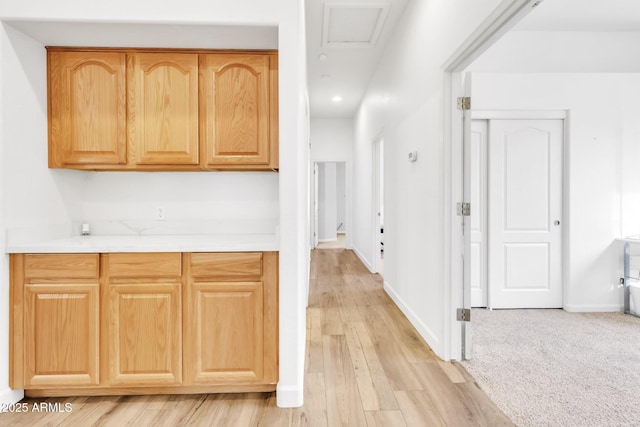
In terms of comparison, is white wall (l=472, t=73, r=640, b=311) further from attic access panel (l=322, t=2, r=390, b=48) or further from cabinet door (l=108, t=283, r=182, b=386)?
cabinet door (l=108, t=283, r=182, b=386)

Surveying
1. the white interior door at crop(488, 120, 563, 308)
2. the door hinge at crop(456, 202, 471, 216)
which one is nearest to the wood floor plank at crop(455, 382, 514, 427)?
the door hinge at crop(456, 202, 471, 216)

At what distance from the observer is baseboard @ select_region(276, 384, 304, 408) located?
6.03 ft

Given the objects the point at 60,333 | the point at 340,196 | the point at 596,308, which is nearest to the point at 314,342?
the point at 60,333

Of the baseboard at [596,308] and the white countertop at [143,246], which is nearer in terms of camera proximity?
the white countertop at [143,246]

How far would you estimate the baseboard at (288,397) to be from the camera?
1837 mm

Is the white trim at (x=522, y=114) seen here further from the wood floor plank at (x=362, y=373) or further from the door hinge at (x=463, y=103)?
the wood floor plank at (x=362, y=373)

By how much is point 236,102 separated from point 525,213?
3.03 metres

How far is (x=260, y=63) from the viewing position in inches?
81.4

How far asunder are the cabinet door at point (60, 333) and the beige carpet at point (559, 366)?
2280 mm

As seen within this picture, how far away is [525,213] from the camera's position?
11.3 ft

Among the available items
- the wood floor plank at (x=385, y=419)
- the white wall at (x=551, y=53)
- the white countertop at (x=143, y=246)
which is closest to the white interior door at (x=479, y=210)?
the white wall at (x=551, y=53)

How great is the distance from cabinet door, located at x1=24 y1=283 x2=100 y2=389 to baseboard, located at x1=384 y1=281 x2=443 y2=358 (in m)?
2.17

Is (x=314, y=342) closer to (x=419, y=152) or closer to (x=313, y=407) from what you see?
(x=313, y=407)

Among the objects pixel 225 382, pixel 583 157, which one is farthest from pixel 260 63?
pixel 583 157
